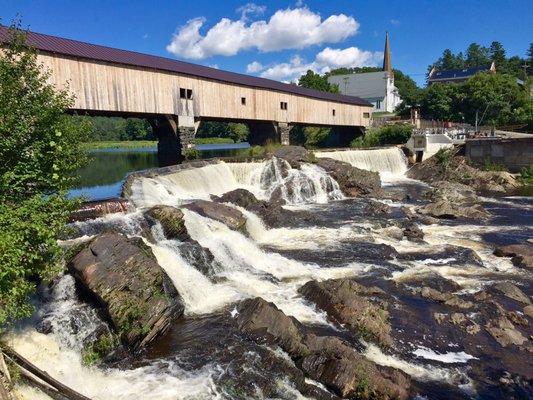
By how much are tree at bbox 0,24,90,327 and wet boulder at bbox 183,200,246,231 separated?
9.21m

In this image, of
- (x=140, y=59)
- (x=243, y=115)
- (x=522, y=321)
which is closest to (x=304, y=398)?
(x=522, y=321)

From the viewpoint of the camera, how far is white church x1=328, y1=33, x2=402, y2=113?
3632 inches

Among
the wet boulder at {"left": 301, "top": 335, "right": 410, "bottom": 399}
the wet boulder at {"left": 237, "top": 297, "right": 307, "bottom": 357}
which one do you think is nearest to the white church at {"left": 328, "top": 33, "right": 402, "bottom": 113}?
the wet boulder at {"left": 237, "top": 297, "right": 307, "bottom": 357}

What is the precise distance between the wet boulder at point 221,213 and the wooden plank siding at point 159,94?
27.8 ft

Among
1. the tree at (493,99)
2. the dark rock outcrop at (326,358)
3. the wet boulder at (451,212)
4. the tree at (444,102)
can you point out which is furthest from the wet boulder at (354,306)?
the tree at (444,102)

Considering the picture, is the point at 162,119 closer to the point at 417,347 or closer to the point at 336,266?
the point at 336,266

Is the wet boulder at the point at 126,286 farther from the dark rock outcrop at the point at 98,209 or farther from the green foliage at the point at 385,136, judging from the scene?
the green foliage at the point at 385,136

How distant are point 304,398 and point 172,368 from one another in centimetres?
297

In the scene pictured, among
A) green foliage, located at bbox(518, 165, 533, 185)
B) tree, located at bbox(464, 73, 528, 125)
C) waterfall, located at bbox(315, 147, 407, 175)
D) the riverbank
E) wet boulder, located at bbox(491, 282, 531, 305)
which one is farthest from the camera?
the riverbank

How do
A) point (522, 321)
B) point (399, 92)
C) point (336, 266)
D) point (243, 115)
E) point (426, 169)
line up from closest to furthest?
point (522, 321), point (336, 266), point (243, 115), point (426, 169), point (399, 92)

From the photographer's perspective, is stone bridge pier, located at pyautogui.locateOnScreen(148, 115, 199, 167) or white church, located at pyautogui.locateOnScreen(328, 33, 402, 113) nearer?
stone bridge pier, located at pyautogui.locateOnScreen(148, 115, 199, 167)

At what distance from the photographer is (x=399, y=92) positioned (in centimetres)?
9744

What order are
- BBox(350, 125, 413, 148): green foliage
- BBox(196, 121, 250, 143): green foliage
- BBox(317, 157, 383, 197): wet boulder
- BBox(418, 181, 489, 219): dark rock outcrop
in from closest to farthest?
BBox(418, 181, 489, 219): dark rock outcrop → BBox(317, 157, 383, 197): wet boulder → BBox(350, 125, 413, 148): green foliage → BBox(196, 121, 250, 143): green foliage

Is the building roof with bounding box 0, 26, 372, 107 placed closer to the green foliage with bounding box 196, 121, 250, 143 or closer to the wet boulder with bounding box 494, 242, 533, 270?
the wet boulder with bounding box 494, 242, 533, 270
